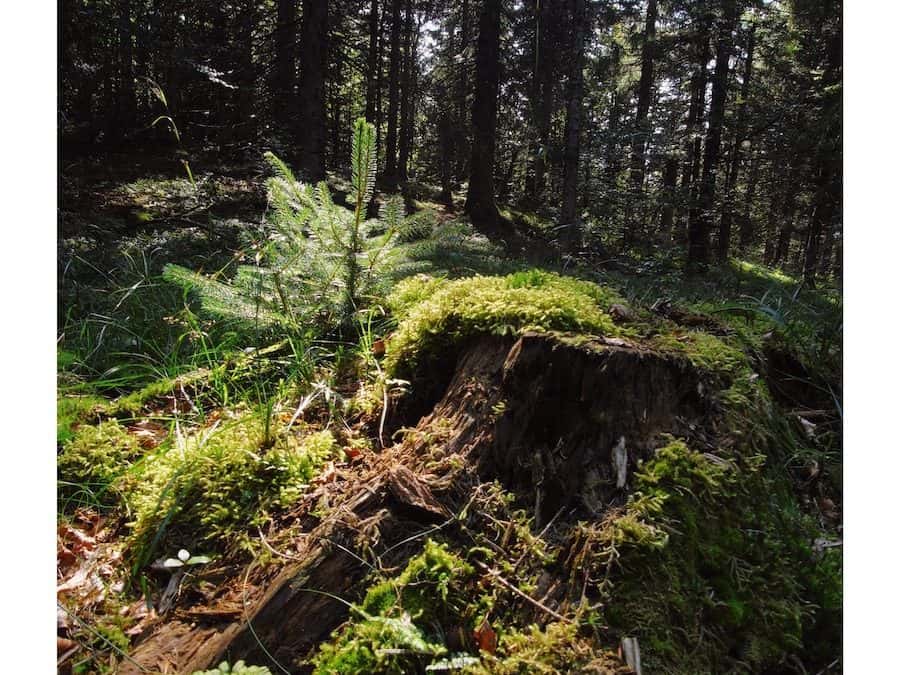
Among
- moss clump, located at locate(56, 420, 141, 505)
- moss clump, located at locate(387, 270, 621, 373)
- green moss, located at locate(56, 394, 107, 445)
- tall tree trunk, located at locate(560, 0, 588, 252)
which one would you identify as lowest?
moss clump, located at locate(56, 420, 141, 505)

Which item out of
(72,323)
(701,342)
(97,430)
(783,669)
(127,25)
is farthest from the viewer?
(127,25)

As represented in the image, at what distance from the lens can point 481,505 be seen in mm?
1642

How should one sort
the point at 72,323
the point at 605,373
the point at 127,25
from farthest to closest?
the point at 127,25
the point at 72,323
the point at 605,373

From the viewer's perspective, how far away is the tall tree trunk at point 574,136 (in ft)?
31.9

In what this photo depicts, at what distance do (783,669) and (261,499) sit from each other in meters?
1.73

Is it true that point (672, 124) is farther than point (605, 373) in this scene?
Yes

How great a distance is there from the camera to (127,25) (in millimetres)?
7246

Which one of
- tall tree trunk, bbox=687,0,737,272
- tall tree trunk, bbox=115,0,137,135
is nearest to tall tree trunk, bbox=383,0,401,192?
tall tree trunk, bbox=115,0,137,135

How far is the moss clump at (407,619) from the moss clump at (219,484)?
55 cm

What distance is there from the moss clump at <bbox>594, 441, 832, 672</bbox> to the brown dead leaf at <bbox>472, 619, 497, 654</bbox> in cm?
33

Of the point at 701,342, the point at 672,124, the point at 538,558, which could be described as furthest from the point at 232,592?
the point at 672,124

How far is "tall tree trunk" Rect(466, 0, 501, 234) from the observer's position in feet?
43.3

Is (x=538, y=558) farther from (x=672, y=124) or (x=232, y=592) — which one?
(x=672, y=124)

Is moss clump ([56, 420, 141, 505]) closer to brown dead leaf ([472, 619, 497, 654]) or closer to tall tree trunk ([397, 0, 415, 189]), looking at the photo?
brown dead leaf ([472, 619, 497, 654])
